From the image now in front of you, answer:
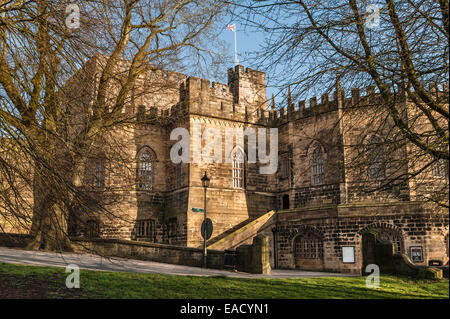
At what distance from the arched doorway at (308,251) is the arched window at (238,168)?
16.0ft

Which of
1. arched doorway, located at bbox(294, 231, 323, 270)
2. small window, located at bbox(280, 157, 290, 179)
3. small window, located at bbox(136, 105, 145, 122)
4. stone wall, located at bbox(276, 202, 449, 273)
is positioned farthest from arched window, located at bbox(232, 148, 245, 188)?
small window, located at bbox(136, 105, 145, 122)

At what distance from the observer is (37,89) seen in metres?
7.53

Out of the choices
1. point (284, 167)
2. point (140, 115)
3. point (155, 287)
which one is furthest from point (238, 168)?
point (155, 287)

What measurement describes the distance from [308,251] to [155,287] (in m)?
17.0

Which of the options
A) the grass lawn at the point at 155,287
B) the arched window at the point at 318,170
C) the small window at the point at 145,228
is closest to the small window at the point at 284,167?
the arched window at the point at 318,170

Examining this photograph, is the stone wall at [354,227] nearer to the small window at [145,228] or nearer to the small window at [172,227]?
the small window at [172,227]

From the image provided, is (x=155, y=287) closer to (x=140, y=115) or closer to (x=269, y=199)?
(x=140, y=115)

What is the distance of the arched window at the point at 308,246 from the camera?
24531 millimetres

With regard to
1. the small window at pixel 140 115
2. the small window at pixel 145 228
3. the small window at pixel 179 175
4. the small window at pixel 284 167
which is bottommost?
the small window at pixel 145 228

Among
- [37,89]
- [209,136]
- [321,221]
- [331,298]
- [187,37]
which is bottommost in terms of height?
[331,298]

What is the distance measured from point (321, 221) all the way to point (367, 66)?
57.7 feet

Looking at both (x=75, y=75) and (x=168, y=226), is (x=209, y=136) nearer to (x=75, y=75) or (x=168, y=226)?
(x=168, y=226)
